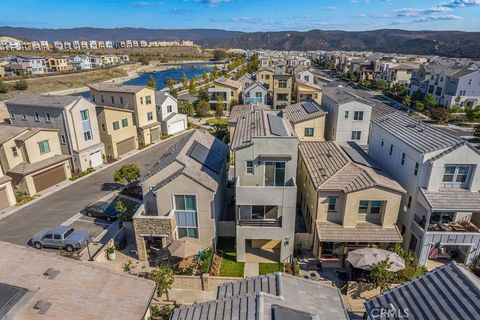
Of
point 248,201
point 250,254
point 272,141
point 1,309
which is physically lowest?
point 250,254

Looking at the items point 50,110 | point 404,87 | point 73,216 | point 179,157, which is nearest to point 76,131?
point 50,110

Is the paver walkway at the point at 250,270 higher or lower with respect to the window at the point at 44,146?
lower

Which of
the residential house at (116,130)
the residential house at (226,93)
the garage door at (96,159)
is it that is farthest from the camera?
the residential house at (226,93)

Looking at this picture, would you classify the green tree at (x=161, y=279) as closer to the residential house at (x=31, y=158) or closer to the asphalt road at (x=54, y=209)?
the asphalt road at (x=54, y=209)

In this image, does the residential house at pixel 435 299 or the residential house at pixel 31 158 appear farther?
the residential house at pixel 31 158

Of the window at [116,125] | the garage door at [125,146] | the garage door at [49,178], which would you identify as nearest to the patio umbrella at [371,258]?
the garage door at [49,178]

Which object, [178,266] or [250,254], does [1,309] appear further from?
[250,254]
